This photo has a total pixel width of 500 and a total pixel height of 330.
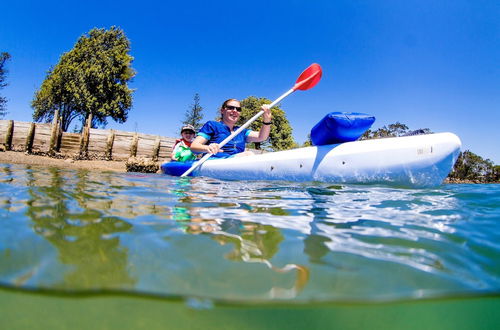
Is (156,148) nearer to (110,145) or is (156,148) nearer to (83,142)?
(110,145)

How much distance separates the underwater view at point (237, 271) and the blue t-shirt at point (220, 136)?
3402 mm

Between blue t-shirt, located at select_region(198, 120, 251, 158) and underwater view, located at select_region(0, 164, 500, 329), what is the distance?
11.2 ft

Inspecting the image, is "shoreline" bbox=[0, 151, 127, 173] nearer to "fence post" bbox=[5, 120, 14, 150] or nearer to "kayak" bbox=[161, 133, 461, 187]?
"fence post" bbox=[5, 120, 14, 150]

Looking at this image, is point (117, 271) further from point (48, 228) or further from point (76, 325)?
point (48, 228)

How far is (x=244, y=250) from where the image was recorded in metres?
1.18

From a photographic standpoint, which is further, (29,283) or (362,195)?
(362,195)

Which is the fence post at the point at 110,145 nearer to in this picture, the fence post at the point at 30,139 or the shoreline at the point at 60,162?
the shoreline at the point at 60,162

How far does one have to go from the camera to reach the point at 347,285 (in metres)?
0.96

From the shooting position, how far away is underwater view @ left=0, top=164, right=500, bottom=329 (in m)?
0.84

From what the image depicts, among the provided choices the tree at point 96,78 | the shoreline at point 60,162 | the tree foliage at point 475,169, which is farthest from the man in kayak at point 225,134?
the tree at point 96,78

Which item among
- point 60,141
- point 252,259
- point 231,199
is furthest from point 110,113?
point 252,259

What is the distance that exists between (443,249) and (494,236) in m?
0.49

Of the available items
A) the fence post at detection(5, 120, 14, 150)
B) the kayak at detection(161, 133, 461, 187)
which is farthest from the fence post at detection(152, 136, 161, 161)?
the kayak at detection(161, 133, 461, 187)

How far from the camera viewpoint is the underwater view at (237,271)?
84cm
